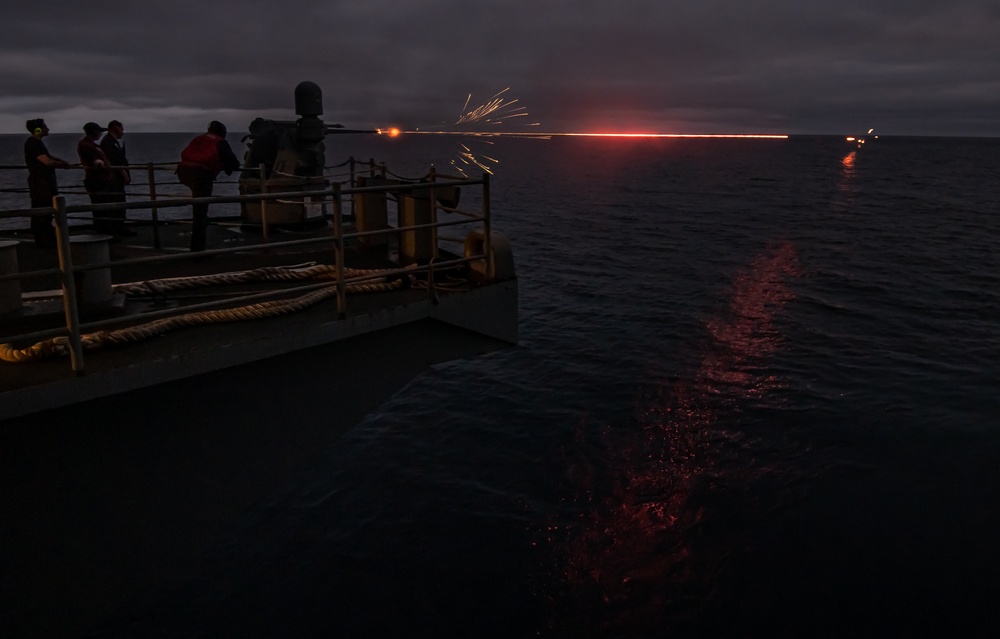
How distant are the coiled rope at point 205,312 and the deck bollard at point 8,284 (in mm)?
777

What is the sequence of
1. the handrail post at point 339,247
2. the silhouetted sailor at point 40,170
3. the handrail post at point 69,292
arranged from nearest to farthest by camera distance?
the handrail post at point 69,292, the handrail post at point 339,247, the silhouetted sailor at point 40,170

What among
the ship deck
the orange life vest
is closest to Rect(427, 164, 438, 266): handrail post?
the ship deck

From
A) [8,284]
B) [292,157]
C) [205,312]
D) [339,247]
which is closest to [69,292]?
[205,312]

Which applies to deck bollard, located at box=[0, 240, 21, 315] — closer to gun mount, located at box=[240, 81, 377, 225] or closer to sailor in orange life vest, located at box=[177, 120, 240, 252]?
sailor in orange life vest, located at box=[177, 120, 240, 252]

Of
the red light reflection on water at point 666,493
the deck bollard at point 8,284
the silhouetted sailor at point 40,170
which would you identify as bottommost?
the red light reflection on water at point 666,493

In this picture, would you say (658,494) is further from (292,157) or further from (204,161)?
(292,157)

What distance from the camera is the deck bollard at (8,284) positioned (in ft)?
20.7

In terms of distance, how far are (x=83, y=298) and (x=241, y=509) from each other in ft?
7.97

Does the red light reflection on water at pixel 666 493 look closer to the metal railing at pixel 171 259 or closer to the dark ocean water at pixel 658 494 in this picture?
the dark ocean water at pixel 658 494

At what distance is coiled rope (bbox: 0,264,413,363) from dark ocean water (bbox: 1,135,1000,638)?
1.10 m

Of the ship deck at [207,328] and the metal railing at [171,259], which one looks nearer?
the metal railing at [171,259]

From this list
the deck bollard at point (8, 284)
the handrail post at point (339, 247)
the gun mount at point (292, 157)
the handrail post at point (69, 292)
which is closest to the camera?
the handrail post at point (69, 292)

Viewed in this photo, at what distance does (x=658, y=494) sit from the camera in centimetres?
1249

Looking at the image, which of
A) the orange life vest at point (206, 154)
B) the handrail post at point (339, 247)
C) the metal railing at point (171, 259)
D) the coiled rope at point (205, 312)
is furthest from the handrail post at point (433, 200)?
the orange life vest at point (206, 154)
